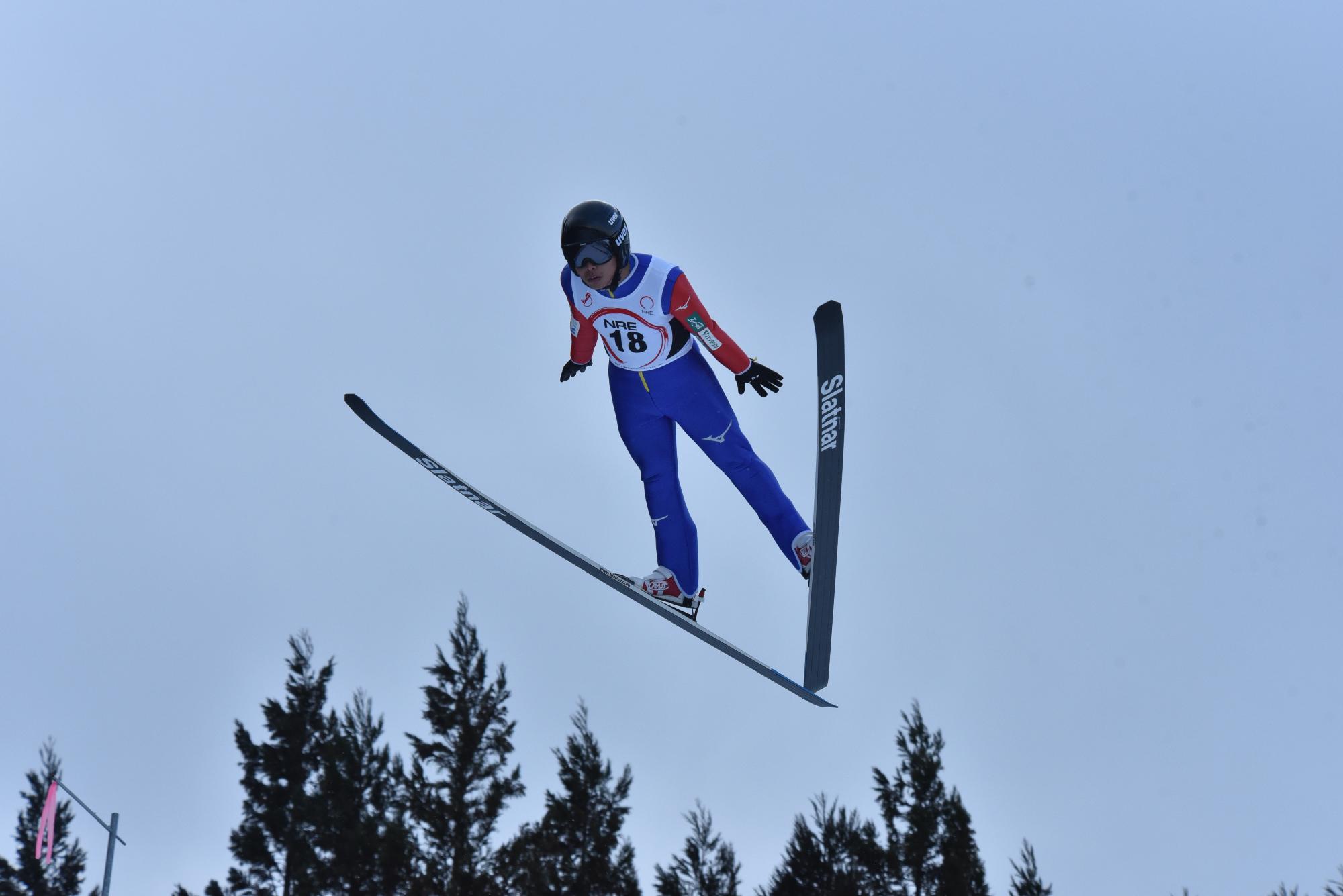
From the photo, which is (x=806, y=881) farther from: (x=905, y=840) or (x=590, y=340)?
(x=590, y=340)

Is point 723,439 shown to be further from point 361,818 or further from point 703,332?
point 361,818

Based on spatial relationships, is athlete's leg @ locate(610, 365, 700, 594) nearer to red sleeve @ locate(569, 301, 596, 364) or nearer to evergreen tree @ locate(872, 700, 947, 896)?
red sleeve @ locate(569, 301, 596, 364)

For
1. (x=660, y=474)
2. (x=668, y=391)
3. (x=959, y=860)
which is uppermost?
(x=959, y=860)

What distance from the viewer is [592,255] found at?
7262 mm

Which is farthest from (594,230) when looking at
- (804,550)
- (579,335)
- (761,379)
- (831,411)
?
(804,550)

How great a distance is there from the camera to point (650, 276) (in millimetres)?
7445

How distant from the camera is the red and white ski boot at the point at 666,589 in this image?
7.84 metres

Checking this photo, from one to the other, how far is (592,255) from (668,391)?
3.11ft

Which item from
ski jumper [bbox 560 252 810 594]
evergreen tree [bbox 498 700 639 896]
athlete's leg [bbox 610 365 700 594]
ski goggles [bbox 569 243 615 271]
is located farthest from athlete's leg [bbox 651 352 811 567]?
evergreen tree [bbox 498 700 639 896]

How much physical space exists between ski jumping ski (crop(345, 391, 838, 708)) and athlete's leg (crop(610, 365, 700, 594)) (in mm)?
291

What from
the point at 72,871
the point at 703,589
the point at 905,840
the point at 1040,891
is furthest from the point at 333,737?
the point at 703,589

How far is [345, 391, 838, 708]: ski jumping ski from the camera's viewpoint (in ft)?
24.6

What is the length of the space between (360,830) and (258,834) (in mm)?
2899

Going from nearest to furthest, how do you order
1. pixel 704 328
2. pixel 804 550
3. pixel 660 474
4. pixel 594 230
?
pixel 594 230 → pixel 704 328 → pixel 804 550 → pixel 660 474
